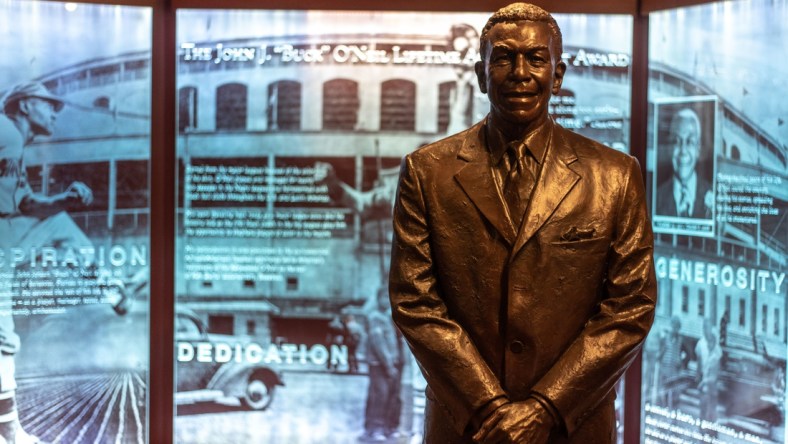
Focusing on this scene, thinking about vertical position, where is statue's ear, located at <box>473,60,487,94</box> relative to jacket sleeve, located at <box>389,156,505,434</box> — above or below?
above

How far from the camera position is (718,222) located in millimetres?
4777

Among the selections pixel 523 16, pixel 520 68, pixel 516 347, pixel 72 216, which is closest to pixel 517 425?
pixel 516 347

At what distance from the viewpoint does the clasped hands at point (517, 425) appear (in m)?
2.34

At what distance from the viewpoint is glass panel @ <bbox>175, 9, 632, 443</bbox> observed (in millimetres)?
5047

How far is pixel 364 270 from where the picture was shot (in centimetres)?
510

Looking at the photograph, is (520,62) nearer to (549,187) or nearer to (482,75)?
(482,75)

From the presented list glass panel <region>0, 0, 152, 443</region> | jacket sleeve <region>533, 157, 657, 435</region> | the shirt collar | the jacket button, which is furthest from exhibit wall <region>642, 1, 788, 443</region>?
glass panel <region>0, 0, 152, 443</region>

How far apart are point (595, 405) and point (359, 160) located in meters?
2.80

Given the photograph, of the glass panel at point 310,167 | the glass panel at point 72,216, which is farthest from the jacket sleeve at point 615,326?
the glass panel at point 72,216

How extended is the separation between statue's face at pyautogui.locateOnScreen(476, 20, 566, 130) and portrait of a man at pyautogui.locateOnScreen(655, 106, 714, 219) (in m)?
2.61

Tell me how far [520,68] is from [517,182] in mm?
326

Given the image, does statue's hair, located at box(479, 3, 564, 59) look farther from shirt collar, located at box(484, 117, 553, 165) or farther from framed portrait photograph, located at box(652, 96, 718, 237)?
framed portrait photograph, located at box(652, 96, 718, 237)

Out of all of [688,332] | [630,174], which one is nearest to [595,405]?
[630,174]

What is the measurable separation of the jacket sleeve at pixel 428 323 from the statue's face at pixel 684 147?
2.75 m
